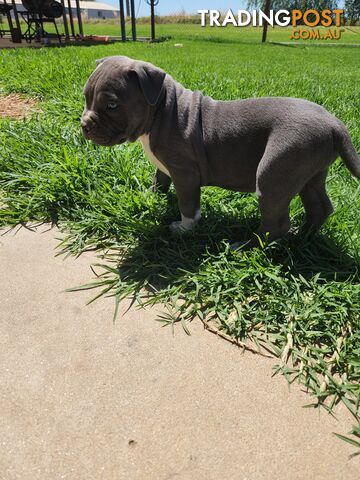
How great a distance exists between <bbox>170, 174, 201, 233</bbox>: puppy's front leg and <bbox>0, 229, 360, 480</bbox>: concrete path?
71 centimetres

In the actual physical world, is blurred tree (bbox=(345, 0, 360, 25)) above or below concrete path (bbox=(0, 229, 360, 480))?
above

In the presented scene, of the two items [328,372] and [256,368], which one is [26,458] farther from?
[328,372]

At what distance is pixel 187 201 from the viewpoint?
235 cm

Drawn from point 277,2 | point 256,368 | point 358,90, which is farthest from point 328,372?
point 277,2

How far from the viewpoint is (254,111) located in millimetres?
2053

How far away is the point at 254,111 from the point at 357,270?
1100mm

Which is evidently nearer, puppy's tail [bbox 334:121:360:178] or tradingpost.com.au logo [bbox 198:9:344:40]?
puppy's tail [bbox 334:121:360:178]

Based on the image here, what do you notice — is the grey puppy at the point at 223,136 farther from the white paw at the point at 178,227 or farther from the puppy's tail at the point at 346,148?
the white paw at the point at 178,227

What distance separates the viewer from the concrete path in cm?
131

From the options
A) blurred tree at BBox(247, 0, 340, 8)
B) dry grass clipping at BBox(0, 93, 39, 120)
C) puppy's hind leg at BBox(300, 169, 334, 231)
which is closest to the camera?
puppy's hind leg at BBox(300, 169, 334, 231)

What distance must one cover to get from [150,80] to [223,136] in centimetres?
51

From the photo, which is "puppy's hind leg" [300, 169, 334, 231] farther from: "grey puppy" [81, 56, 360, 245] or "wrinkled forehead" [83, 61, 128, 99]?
"wrinkled forehead" [83, 61, 128, 99]

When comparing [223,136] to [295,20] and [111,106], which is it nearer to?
[111,106]

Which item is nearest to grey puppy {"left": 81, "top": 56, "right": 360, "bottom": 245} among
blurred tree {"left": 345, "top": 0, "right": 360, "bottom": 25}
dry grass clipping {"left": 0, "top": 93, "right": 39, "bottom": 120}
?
dry grass clipping {"left": 0, "top": 93, "right": 39, "bottom": 120}
